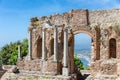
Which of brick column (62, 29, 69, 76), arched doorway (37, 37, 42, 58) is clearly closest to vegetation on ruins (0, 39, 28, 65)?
arched doorway (37, 37, 42, 58)

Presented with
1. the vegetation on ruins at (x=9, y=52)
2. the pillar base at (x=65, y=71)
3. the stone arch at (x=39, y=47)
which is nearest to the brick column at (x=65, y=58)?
the pillar base at (x=65, y=71)

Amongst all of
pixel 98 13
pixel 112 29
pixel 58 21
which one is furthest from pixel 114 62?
pixel 58 21

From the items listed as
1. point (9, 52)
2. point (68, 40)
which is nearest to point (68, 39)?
point (68, 40)

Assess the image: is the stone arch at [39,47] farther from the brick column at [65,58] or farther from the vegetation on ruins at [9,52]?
the vegetation on ruins at [9,52]

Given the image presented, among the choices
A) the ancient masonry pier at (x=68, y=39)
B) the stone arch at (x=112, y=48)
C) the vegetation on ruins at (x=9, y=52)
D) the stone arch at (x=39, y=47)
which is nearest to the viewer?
the ancient masonry pier at (x=68, y=39)

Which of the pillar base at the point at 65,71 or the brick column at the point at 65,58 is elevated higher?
the brick column at the point at 65,58

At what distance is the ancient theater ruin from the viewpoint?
31.9 meters

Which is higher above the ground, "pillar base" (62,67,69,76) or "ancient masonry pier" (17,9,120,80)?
"ancient masonry pier" (17,9,120,80)

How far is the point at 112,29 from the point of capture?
3247cm

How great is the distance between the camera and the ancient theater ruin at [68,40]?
31938 mm

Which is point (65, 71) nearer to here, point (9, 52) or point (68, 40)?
point (68, 40)

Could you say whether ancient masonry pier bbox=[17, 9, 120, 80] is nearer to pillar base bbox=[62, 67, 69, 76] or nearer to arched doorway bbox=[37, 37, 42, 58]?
pillar base bbox=[62, 67, 69, 76]

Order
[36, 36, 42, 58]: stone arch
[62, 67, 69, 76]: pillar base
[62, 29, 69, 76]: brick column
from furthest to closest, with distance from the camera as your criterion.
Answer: [36, 36, 42, 58]: stone arch → [62, 29, 69, 76]: brick column → [62, 67, 69, 76]: pillar base

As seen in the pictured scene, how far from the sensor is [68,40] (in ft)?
113
